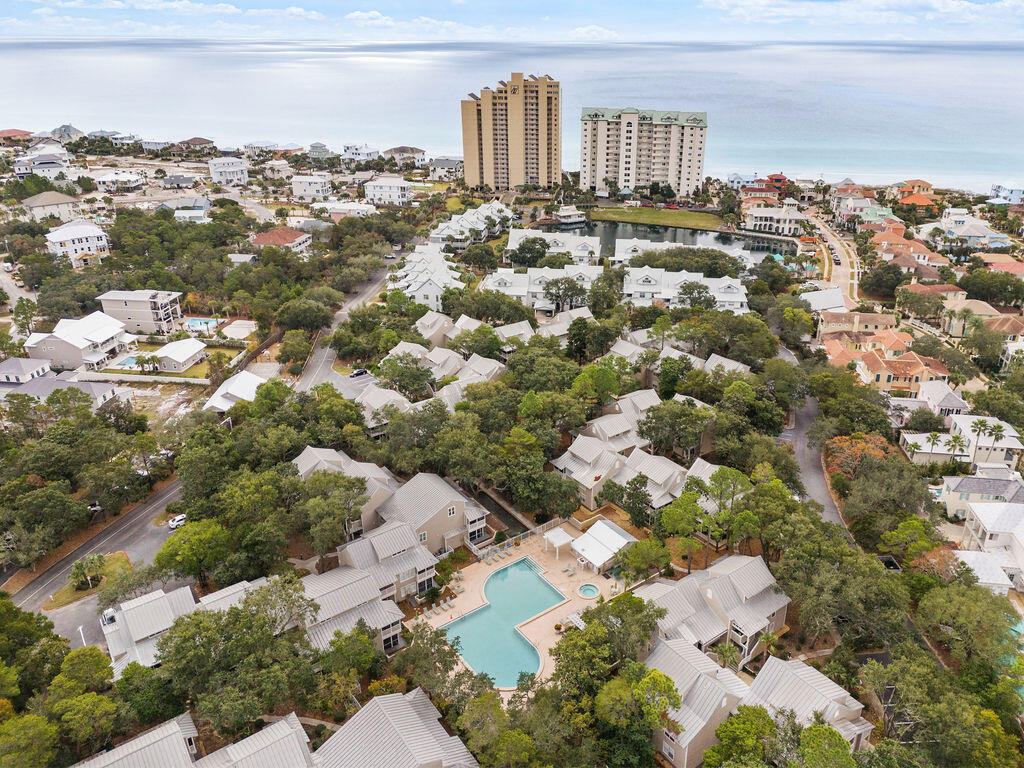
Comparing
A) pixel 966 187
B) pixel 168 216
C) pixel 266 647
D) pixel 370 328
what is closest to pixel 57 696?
pixel 266 647

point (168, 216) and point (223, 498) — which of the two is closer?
point (223, 498)

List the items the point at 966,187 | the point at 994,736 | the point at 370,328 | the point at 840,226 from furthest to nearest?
the point at 966,187
the point at 840,226
the point at 370,328
the point at 994,736

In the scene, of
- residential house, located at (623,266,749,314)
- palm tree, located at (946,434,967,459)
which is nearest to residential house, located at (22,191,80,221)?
residential house, located at (623,266,749,314)

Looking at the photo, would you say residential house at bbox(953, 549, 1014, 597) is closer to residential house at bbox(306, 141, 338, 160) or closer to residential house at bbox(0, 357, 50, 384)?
residential house at bbox(0, 357, 50, 384)

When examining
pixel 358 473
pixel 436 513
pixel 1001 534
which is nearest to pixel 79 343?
pixel 358 473

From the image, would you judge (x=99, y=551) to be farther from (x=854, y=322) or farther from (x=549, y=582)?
(x=854, y=322)

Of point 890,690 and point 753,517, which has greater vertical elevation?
point 753,517

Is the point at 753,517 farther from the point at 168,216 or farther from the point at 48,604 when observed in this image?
the point at 168,216

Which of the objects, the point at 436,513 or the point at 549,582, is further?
the point at 436,513
